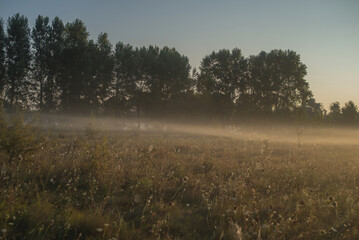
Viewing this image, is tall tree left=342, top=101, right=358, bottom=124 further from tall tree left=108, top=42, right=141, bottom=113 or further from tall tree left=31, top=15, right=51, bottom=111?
tall tree left=31, top=15, right=51, bottom=111

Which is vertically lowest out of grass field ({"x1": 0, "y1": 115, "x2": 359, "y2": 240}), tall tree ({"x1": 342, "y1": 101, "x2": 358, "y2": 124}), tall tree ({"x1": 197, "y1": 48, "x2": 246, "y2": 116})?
grass field ({"x1": 0, "y1": 115, "x2": 359, "y2": 240})

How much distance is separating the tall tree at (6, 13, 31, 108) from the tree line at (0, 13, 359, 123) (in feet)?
0.31

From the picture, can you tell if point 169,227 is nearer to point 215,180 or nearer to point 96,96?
point 215,180

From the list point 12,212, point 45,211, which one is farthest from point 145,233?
point 12,212

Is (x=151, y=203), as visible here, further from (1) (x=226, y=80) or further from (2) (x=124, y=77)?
(1) (x=226, y=80)

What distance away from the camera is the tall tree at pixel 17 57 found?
2727 cm

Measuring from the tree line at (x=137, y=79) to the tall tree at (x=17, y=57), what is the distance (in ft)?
0.31

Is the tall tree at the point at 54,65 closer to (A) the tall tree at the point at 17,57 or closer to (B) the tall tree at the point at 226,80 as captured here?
(A) the tall tree at the point at 17,57

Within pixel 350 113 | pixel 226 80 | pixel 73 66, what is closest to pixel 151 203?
pixel 73 66

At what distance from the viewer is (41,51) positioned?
→ 29844mm

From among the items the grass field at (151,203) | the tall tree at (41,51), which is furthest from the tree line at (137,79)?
the grass field at (151,203)

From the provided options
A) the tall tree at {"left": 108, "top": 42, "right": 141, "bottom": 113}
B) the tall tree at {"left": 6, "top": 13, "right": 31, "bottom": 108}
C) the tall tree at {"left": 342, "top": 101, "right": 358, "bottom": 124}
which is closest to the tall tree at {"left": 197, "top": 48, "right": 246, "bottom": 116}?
the tall tree at {"left": 108, "top": 42, "right": 141, "bottom": 113}

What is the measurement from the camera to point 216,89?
40531 millimetres

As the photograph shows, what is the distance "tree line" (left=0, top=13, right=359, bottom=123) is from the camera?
28.6 meters
